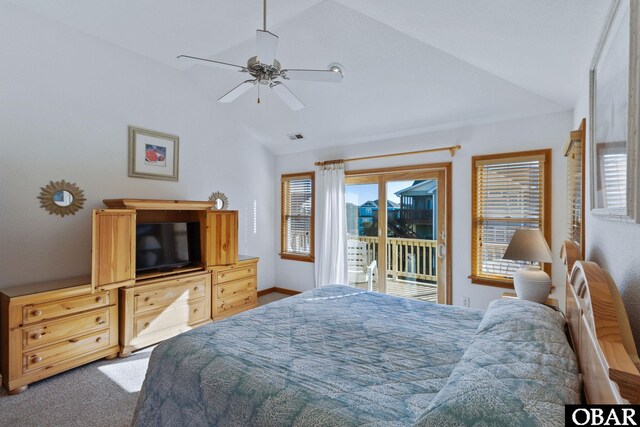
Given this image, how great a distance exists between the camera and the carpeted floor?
2098 millimetres

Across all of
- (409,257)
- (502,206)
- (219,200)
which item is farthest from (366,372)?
(219,200)

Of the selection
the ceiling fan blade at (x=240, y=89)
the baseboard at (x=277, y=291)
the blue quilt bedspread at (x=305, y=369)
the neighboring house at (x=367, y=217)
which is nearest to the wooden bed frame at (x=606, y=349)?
the blue quilt bedspread at (x=305, y=369)

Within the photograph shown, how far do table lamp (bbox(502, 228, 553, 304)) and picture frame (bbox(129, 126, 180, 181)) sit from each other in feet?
12.5

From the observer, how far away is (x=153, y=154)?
3768mm

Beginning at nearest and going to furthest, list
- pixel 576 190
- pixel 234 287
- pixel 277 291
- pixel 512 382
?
pixel 512 382 < pixel 576 190 < pixel 234 287 < pixel 277 291

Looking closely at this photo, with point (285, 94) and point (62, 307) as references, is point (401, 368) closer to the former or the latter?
point (285, 94)

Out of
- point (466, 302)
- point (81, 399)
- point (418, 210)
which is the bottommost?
point (81, 399)

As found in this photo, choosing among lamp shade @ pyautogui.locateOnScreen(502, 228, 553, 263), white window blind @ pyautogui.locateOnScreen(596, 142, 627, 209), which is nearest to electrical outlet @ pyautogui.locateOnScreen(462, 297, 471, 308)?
lamp shade @ pyautogui.locateOnScreen(502, 228, 553, 263)

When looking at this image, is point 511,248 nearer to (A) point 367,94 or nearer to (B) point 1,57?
(A) point 367,94

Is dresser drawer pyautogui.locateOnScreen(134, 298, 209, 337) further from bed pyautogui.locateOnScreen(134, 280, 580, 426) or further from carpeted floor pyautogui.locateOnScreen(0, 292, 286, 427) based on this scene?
bed pyautogui.locateOnScreen(134, 280, 580, 426)

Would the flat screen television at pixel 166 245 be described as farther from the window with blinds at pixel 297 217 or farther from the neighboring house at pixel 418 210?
the neighboring house at pixel 418 210

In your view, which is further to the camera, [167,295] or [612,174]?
[167,295]

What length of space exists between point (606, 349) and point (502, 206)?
3010 millimetres

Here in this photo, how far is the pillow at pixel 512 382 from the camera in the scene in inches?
34.0
